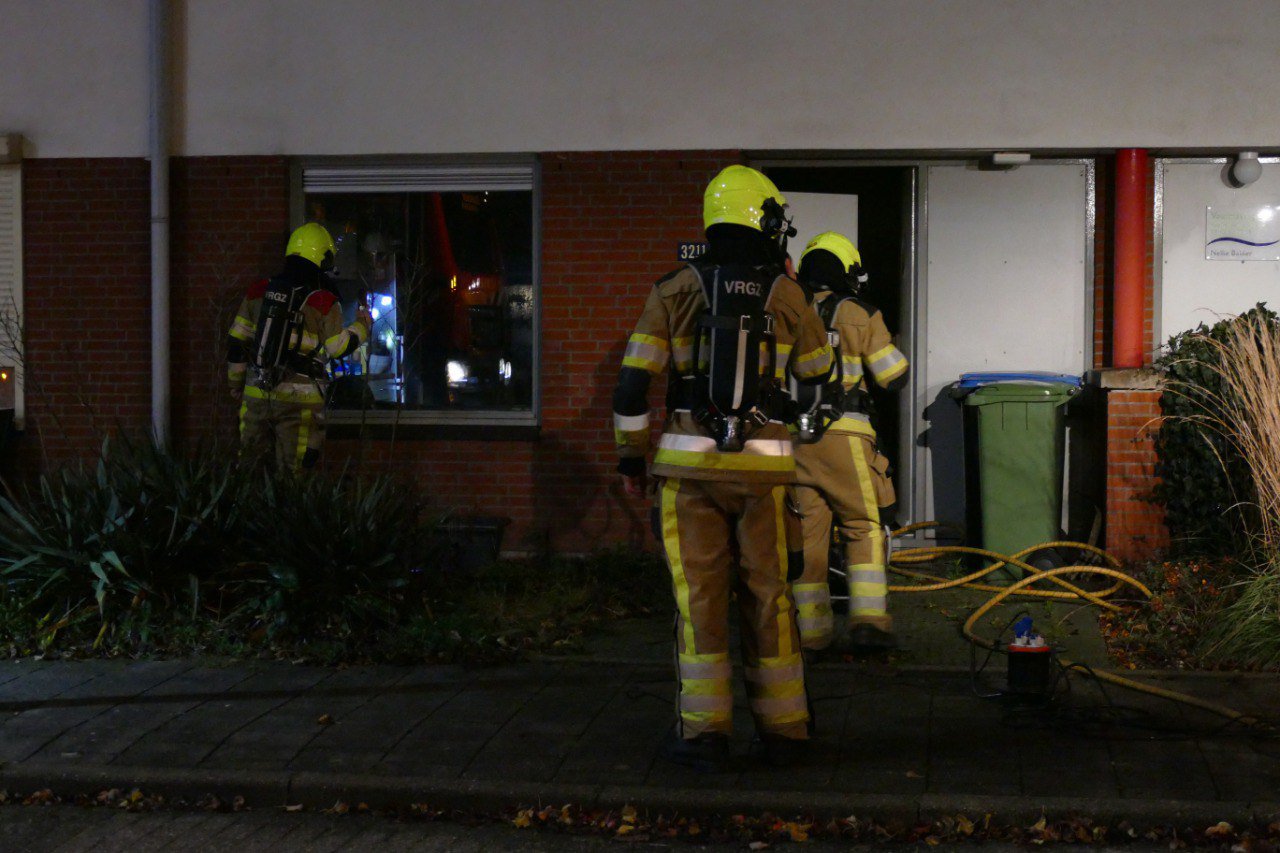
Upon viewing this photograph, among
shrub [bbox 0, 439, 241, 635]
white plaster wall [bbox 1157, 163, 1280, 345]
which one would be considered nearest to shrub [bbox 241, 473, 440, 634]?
shrub [bbox 0, 439, 241, 635]

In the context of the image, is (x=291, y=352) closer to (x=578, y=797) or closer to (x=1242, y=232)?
(x=578, y=797)

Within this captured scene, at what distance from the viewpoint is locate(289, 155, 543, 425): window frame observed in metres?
9.55

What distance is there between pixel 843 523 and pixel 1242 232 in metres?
4.12

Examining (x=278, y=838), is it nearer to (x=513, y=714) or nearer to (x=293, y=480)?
(x=513, y=714)

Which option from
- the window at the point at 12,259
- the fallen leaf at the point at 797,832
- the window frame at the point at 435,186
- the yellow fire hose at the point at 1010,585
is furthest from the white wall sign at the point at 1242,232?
the window at the point at 12,259

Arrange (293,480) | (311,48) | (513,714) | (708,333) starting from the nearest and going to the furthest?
1. (708,333)
2. (513,714)
3. (293,480)
4. (311,48)

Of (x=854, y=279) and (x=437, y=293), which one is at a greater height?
(x=437, y=293)

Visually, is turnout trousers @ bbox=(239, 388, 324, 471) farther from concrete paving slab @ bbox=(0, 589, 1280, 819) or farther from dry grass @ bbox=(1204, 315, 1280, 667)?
dry grass @ bbox=(1204, 315, 1280, 667)

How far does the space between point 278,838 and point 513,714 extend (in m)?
1.32

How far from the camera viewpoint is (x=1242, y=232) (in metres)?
9.20

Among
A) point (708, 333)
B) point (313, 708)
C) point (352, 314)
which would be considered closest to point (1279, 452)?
point (708, 333)

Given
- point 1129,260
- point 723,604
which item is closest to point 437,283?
point 1129,260

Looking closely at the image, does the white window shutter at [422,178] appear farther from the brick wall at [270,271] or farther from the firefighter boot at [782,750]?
the firefighter boot at [782,750]

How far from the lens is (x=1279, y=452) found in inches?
272
